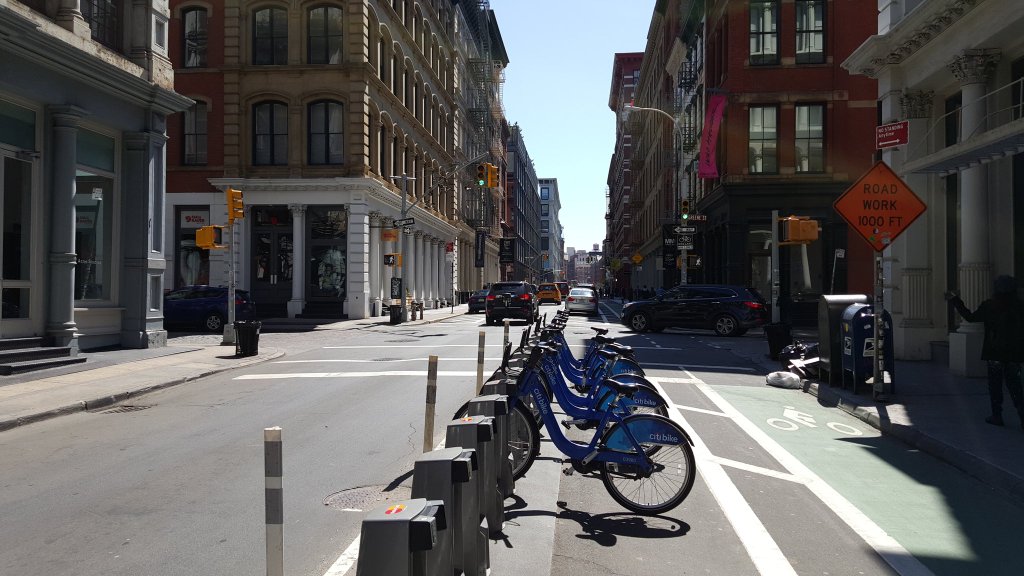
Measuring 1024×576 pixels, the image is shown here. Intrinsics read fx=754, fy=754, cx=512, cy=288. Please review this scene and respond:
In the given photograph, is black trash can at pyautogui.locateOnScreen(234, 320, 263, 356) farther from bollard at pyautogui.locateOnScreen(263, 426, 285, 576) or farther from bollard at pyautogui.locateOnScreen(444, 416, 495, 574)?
bollard at pyautogui.locateOnScreen(263, 426, 285, 576)

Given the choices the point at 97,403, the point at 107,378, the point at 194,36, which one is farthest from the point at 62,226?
the point at 194,36

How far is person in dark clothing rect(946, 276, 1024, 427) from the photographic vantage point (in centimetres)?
872

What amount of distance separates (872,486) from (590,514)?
2.82 metres

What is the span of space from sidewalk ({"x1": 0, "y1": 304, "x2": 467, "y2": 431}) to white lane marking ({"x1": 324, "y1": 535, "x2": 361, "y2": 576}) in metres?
6.75

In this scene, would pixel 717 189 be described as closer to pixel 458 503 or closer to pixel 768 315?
pixel 768 315

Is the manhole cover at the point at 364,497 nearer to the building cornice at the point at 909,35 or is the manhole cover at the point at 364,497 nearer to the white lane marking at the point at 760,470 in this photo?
the white lane marking at the point at 760,470

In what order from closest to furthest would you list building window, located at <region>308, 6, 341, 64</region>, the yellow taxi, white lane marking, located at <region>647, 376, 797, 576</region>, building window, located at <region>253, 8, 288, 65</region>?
1. white lane marking, located at <region>647, 376, 797, 576</region>
2. building window, located at <region>308, 6, 341, 64</region>
3. building window, located at <region>253, 8, 288, 65</region>
4. the yellow taxi

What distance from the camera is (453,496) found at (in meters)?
3.65

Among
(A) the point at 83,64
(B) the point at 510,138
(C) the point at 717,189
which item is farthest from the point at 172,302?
(B) the point at 510,138

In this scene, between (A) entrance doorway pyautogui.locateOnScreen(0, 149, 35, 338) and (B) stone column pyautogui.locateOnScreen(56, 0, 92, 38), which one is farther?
(B) stone column pyautogui.locateOnScreen(56, 0, 92, 38)

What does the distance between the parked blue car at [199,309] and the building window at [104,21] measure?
10.7 m

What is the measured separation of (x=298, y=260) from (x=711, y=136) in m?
19.2

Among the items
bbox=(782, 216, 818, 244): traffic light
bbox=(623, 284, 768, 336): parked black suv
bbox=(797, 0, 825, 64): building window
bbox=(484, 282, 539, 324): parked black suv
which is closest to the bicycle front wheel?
bbox=(782, 216, 818, 244): traffic light

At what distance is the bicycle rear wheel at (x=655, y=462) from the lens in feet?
18.6
